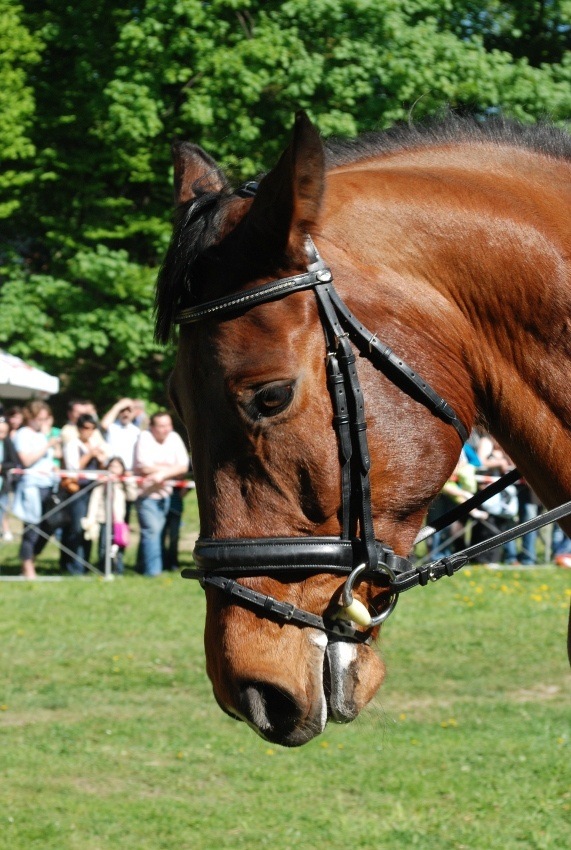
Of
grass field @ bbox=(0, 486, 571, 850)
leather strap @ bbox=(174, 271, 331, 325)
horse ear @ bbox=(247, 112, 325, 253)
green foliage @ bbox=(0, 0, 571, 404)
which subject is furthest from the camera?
green foliage @ bbox=(0, 0, 571, 404)

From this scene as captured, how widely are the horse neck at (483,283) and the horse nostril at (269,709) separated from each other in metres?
0.83

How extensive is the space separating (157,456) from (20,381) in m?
3.66

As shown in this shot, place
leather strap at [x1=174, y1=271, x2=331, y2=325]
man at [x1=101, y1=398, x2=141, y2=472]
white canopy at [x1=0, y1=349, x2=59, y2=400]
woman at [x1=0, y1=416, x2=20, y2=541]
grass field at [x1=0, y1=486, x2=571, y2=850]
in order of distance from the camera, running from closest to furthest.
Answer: leather strap at [x1=174, y1=271, x2=331, y2=325], grass field at [x1=0, y1=486, x2=571, y2=850], woman at [x1=0, y1=416, x2=20, y2=541], man at [x1=101, y1=398, x2=141, y2=472], white canopy at [x1=0, y1=349, x2=59, y2=400]

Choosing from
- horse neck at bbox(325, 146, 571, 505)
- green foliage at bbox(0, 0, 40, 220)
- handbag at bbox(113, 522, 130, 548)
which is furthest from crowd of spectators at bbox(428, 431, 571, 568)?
green foliage at bbox(0, 0, 40, 220)

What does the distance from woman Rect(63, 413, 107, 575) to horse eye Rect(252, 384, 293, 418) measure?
1169 cm

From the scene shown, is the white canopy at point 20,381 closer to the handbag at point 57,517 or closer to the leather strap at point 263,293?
the handbag at point 57,517

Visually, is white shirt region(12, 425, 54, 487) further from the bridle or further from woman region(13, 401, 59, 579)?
the bridle

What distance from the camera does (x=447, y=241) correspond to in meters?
2.70

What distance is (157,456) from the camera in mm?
14195

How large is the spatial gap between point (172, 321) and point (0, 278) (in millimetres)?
23055

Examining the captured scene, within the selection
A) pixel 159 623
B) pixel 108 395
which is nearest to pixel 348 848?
pixel 159 623

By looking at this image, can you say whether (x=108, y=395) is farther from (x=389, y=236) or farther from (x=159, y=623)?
(x=389, y=236)

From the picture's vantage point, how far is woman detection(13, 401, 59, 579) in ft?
Result: 45.4

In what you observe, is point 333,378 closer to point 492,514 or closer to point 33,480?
point 33,480
